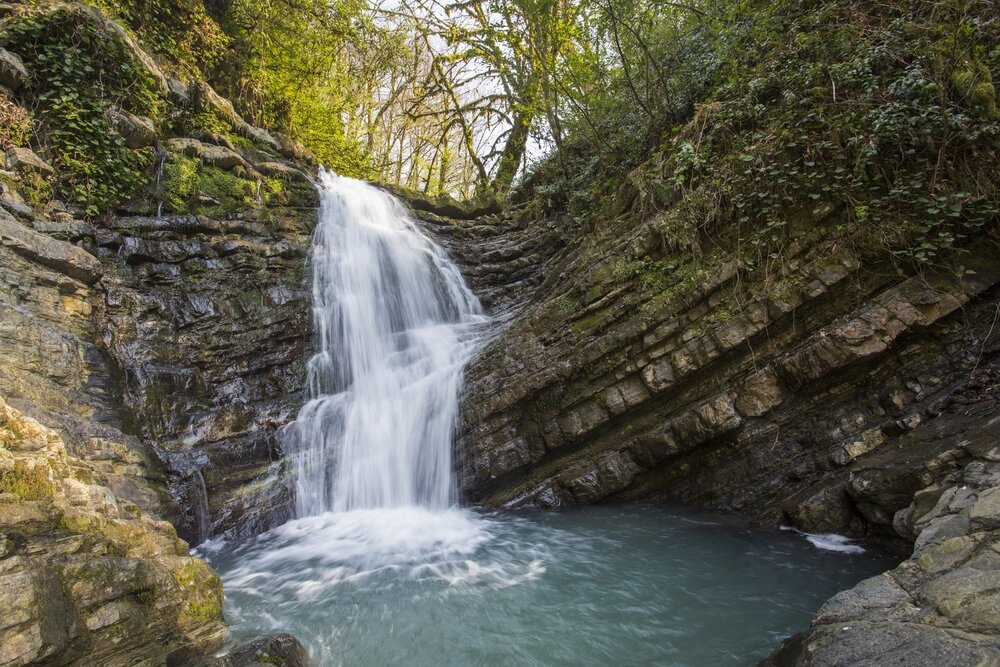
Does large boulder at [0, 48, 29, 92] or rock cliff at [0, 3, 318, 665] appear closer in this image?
rock cliff at [0, 3, 318, 665]

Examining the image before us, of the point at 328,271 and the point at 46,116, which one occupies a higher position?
the point at 46,116

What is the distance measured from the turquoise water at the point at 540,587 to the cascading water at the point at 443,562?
17 mm

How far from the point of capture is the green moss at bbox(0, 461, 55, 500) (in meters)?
3.25

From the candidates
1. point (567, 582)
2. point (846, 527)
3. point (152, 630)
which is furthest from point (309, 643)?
point (846, 527)

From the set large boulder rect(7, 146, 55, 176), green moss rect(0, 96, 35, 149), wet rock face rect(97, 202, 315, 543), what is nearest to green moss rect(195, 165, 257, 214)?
wet rock face rect(97, 202, 315, 543)

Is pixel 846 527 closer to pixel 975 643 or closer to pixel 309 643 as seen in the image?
pixel 975 643

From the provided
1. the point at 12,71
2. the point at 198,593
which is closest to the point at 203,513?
the point at 198,593

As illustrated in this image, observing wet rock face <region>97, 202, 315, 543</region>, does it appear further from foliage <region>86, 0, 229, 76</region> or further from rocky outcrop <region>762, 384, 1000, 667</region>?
rocky outcrop <region>762, 384, 1000, 667</region>

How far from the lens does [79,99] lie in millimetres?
8102

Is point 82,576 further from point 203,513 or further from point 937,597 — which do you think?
point 937,597

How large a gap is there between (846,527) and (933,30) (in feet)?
20.2

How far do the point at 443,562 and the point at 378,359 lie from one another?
4940mm

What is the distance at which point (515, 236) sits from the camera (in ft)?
43.1

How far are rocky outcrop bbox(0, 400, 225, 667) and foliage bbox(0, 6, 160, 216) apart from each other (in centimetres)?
605
